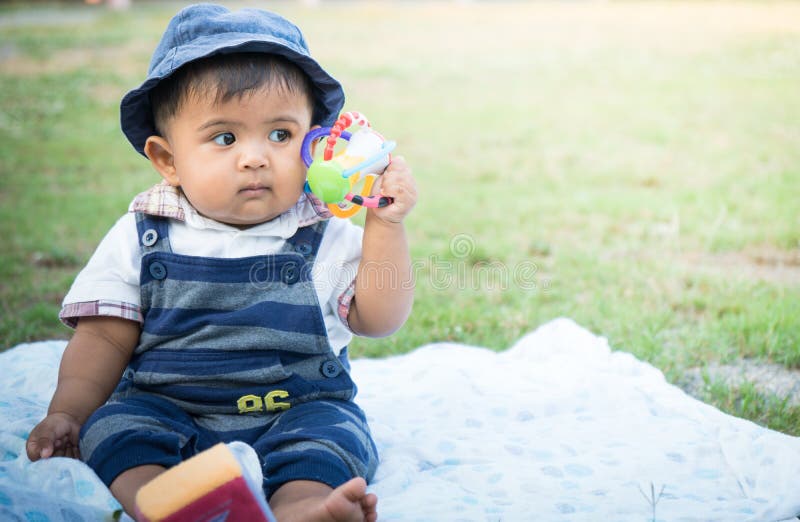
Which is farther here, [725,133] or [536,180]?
[725,133]

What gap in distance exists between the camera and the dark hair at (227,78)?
1.89m

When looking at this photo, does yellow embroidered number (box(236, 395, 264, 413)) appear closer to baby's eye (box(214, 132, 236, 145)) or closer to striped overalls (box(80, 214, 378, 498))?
striped overalls (box(80, 214, 378, 498))

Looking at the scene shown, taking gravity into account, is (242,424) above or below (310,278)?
below

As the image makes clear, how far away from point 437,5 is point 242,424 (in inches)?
596

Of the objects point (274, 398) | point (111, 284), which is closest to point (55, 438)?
point (111, 284)

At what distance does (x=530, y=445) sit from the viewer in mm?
2236

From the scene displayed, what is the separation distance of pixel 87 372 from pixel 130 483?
1.21 feet

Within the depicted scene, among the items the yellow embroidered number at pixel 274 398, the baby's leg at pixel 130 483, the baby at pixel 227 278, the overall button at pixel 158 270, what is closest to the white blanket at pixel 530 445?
the baby's leg at pixel 130 483

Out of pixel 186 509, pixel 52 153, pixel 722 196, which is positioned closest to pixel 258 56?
pixel 186 509

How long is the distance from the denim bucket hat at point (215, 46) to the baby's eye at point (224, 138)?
0.57 feet

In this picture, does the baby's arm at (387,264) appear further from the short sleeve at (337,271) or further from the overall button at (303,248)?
the overall button at (303,248)

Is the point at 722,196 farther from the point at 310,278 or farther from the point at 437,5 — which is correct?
the point at 437,5

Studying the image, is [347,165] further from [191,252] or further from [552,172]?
[552,172]

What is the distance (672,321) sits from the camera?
10.4 ft
